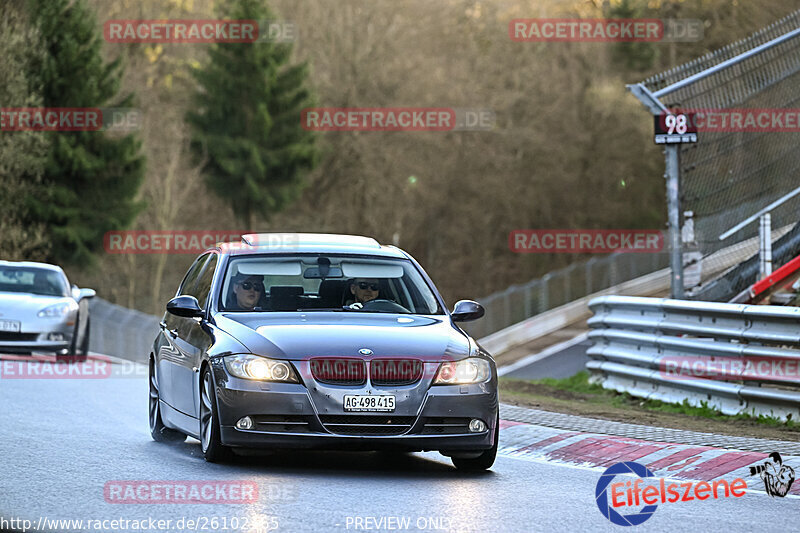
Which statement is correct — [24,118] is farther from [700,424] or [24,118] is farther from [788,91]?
[700,424]

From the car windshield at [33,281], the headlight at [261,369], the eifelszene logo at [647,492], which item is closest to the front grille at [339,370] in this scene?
the headlight at [261,369]

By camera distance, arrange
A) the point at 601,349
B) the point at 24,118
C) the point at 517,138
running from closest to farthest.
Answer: the point at 601,349
the point at 24,118
the point at 517,138

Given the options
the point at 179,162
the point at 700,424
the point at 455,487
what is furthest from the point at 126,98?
the point at 455,487

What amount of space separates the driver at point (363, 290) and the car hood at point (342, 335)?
0.45m

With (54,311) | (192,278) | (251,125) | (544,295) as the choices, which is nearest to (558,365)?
(544,295)

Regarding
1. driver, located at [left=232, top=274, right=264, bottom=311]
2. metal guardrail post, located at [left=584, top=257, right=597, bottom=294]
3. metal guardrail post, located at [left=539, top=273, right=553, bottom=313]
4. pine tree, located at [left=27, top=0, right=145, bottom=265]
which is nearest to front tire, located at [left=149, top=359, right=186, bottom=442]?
driver, located at [left=232, top=274, right=264, bottom=311]

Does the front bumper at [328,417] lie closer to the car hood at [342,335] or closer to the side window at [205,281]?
the car hood at [342,335]

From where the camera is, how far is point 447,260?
64750 mm

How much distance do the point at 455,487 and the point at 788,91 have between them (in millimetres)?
11704

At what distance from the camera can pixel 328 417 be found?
9.02 metres

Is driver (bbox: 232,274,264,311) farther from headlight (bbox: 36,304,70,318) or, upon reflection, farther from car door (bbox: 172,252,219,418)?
headlight (bbox: 36,304,70,318)

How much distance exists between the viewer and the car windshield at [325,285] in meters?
10.3

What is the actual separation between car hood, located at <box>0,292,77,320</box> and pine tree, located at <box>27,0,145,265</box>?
92.1 feet

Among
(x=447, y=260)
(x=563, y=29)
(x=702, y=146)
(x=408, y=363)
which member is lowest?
(x=447, y=260)
